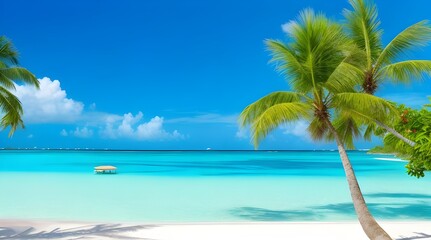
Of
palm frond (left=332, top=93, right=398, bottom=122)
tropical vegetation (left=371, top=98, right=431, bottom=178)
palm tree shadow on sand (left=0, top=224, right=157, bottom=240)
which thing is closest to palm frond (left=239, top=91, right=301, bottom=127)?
palm frond (left=332, top=93, right=398, bottom=122)

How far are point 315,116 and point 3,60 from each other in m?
6.32

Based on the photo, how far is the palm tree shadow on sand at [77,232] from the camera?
23.7 feet

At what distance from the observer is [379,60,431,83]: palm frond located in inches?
282

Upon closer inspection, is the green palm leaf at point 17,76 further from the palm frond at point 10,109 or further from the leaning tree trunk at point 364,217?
the leaning tree trunk at point 364,217

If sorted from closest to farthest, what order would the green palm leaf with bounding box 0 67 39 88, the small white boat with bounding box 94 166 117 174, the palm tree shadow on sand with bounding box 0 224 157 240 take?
the palm tree shadow on sand with bounding box 0 224 157 240 < the green palm leaf with bounding box 0 67 39 88 < the small white boat with bounding box 94 166 117 174

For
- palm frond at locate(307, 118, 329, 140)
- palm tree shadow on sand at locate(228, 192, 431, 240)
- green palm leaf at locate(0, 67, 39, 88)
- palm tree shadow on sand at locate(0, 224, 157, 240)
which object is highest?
green palm leaf at locate(0, 67, 39, 88)

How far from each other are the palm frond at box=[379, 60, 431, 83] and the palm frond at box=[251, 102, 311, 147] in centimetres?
182

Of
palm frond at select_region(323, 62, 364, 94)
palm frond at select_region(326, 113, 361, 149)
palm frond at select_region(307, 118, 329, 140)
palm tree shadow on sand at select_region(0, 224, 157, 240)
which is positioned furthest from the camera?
palm frond at select_region(326, 113, 361, 149)

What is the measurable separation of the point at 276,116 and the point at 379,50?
3.28 meters

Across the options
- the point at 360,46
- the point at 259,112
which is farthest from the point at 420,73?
the point at 259,112

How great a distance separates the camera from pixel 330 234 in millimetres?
7836

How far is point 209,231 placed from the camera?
8.15 metres

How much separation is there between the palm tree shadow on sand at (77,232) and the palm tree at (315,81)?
10.5 feet

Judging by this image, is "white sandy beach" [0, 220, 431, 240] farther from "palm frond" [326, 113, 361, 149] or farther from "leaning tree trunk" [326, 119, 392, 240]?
"palm frond" [326, 113, 361, 149]
